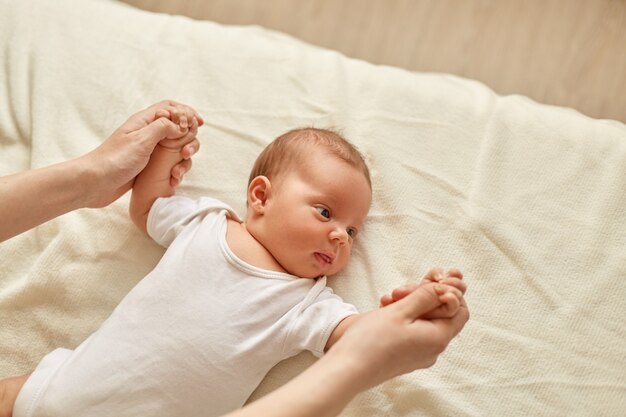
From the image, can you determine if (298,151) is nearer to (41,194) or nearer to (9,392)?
(41,194)

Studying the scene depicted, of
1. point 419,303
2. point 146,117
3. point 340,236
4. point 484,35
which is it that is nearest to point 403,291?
point 419,303

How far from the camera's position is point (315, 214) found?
130 centimetres

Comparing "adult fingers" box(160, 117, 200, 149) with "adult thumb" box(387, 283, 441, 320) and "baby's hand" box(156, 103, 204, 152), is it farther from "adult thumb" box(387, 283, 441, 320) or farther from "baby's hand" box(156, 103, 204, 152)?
"adult thumb" box(387, 283, 441, 320)

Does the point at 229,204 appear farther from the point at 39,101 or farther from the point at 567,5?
the point at 567,5

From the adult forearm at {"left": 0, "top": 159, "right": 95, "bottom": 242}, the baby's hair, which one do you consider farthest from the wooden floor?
the adult forearm at {"left": 0, "top": 159, "right": 95, "bottom": 242}

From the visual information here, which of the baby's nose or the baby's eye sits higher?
the baby's eye

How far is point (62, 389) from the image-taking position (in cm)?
122

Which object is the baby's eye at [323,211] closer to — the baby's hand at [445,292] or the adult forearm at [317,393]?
the baby's hand at [445,292]

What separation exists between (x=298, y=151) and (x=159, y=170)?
11.3 inches

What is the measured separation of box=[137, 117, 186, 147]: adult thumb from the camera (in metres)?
1.37

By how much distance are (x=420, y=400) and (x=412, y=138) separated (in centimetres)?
56

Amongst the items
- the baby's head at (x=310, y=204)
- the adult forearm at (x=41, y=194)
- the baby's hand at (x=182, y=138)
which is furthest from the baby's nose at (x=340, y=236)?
the adult forearm at (x=41, y=194)

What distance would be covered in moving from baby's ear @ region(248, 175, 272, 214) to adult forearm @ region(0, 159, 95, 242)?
0.30 meters

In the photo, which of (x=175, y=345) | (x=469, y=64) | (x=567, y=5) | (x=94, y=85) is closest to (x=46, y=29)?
(x=94, y=85)
